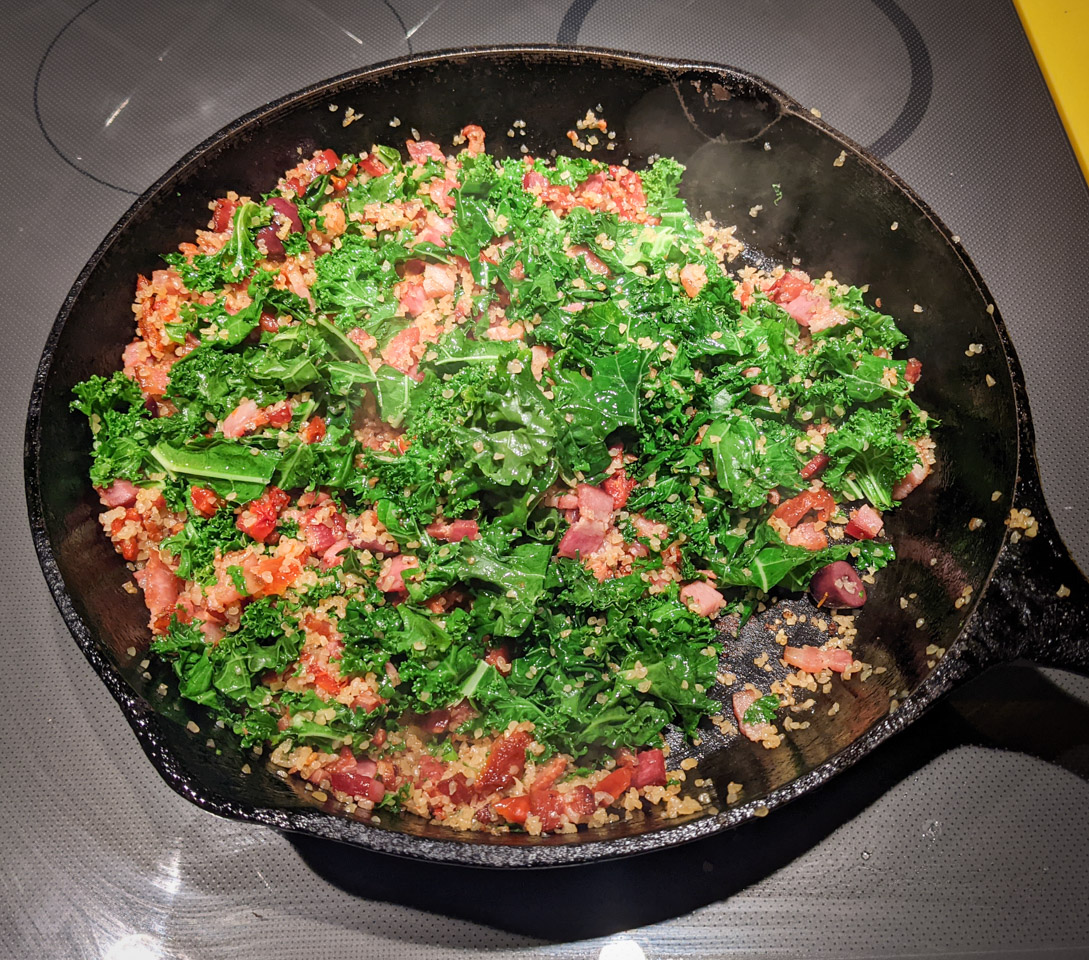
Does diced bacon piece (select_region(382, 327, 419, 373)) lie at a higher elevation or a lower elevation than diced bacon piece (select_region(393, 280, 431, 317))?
lower

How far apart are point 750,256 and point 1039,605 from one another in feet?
6.27

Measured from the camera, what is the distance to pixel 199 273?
2.88 metres

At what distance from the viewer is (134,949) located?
8.34ft

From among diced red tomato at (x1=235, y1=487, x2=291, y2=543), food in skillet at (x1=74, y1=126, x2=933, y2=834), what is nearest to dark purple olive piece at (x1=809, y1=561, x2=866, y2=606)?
food in skillet at (x1=74, y1=126, x2=933, y2=834)

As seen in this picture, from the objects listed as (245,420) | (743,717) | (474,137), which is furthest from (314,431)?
(743,717)

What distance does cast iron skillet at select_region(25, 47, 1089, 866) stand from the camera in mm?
2158

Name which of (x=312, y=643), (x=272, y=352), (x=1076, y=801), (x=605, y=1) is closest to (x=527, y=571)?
(x=312, y=643)

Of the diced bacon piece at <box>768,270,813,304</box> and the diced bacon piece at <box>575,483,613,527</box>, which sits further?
the diced bacon piece at <box>768,270,813,304</box>

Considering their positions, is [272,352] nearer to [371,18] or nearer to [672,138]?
[672,138]

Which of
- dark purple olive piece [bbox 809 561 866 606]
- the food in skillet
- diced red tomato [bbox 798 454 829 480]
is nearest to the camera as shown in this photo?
the food in skillet

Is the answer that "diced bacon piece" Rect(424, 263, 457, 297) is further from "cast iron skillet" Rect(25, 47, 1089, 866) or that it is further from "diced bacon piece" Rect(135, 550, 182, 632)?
"diced bacon piece" Rect(135, 550, 182, 632)

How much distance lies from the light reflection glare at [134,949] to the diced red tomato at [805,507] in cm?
276

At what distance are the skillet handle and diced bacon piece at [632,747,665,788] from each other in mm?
1116

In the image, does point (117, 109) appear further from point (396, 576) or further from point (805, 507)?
point (805, 507)
